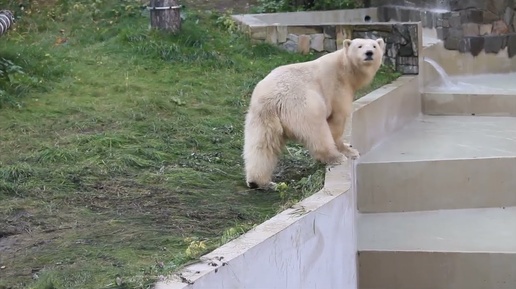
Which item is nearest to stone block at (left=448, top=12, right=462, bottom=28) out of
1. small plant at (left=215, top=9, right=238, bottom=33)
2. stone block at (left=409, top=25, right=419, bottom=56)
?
stone block at (left=409, top=25, right=419, bottom=56)

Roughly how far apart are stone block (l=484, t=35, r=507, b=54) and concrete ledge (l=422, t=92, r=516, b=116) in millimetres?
1847

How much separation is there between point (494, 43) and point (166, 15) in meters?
3.99

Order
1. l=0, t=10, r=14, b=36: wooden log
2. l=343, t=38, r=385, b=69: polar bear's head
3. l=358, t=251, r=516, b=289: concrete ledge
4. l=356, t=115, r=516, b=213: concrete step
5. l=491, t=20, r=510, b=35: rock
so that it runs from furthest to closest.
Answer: l=491, t=20, r=510, b=35: rock, l=0, t=10, r=14, b=36: wooden log, l=356, t=115, r=516, b=213: concrete step, l=343, t=38, r=385, b=69: polar bear's head, l=358, t=251, r=516, b=289: concrete ledge

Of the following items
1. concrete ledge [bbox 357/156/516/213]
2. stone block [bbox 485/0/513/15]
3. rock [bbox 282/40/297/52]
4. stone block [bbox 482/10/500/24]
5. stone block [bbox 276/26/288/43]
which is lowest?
concrete ledge [bbox 357/156/516/213]

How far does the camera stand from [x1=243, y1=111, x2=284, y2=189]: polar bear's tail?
5535 millimetres

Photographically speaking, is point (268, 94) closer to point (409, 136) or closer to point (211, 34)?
point (409, 136)

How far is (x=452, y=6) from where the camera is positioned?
10.6 m

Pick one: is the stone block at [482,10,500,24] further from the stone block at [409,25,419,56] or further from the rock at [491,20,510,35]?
the stone block at [409,25,419,56]

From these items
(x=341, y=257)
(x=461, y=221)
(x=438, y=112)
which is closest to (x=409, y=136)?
(x=438, y=112)

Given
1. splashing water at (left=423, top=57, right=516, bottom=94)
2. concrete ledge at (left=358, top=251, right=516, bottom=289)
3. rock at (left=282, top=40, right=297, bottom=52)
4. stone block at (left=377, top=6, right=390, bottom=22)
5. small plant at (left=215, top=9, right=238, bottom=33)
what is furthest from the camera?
stone block at (left=377, top=6, right=390, bottom=22)

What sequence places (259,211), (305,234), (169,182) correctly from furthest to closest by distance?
(169,182) < (259,211) < (305,234)

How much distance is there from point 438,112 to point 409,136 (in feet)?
3.52

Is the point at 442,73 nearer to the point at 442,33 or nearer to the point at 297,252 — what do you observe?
the point at 442,33

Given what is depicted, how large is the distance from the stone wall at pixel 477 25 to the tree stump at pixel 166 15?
3.23 metres
